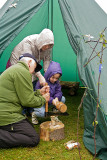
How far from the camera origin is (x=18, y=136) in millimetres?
2484

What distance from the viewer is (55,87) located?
3.35 metres

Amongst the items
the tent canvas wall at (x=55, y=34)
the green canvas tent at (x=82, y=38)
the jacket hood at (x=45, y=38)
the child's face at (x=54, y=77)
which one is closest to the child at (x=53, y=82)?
the child's face at (x=54, y=77)

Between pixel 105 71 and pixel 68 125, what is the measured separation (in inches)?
38.9

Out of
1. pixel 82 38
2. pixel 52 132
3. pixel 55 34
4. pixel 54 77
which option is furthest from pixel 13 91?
pixel 55 34

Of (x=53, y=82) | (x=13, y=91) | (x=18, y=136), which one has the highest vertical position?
(x=13, y=91)

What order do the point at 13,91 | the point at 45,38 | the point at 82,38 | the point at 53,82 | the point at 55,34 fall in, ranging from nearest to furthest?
the point at 13,91 < the point at 82,38 < the point at 45,38 < the point at 53,82 < the point at 55,34

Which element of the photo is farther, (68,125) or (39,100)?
(68,125)

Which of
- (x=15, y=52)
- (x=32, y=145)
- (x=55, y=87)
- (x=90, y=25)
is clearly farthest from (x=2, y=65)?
(x=32, y=145)

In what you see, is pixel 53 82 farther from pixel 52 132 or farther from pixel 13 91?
pixel 13 91

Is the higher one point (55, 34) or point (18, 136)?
point (55, 34)

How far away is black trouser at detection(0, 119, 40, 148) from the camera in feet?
8.03

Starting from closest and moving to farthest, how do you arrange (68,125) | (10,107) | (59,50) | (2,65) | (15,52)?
(10,107), (68,125), (15,52), (2,65), (59,50)

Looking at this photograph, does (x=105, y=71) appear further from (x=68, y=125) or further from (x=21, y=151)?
(x=21, y=151)

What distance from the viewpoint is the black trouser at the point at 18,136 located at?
2447 mm
